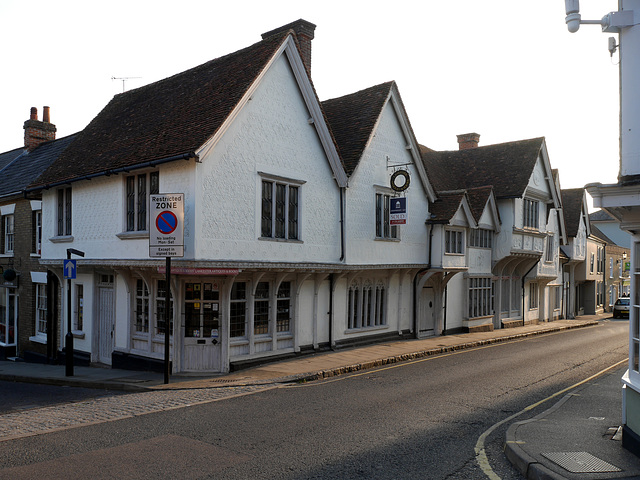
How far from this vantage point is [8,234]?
23.8m

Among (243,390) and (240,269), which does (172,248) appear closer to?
(240,269)

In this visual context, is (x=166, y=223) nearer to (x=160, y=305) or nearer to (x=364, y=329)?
(x=160, y=305)

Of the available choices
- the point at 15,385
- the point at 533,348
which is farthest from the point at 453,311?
the point at 15,385

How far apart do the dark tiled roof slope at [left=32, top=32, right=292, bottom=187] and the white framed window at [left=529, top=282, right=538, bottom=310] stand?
74.7ft

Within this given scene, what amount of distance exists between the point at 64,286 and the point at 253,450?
547 inches

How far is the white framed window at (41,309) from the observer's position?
21234 millimetres

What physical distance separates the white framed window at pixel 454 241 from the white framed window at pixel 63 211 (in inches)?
550

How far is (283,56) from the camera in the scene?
53.0ft

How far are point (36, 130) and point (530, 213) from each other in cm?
2547

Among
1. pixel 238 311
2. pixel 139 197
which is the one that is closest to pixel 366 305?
pixel 238 311

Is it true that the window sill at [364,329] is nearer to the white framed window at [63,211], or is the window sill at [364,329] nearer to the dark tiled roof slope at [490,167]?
the dark tiled roof slope at [490,167]

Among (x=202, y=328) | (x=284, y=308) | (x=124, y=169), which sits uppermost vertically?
(x=124, y=169)

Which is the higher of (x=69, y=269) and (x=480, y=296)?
(x=69, y=269)

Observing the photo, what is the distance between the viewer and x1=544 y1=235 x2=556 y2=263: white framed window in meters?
32.4
